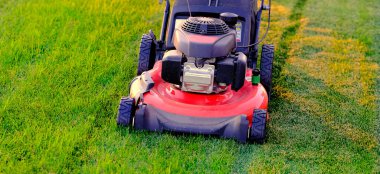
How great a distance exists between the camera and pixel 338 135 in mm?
6129

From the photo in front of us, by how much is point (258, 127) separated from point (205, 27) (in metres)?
0.92

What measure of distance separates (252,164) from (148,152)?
2.66ft

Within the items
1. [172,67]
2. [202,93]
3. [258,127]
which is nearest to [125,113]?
[172,67]

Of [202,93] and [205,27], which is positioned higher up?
[205,27]

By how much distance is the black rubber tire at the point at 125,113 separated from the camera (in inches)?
229

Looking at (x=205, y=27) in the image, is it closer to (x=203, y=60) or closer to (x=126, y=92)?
(x=203, y=60)

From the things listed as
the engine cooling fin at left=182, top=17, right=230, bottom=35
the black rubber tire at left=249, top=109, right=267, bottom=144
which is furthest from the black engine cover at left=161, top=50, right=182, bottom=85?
the black rubber tire at left=249, top=109, right=267, bottom=144

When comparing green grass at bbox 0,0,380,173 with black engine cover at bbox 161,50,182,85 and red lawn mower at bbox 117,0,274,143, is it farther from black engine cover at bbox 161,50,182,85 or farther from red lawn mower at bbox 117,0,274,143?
black engine cover at bbox 161,50,182,85

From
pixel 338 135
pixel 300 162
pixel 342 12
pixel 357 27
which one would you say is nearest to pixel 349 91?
pixel 338 135

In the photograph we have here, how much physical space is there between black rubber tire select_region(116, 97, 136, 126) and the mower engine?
35cm

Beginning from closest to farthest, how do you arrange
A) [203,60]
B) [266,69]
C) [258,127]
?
[258,127] < [203,60] < [266,69]

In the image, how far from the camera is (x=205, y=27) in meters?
5.77

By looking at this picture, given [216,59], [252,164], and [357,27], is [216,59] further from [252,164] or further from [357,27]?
[357,27]

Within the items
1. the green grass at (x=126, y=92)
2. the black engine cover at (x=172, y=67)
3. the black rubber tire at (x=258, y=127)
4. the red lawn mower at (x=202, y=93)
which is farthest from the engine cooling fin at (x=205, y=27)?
the green grass at (x=126, y=92)
